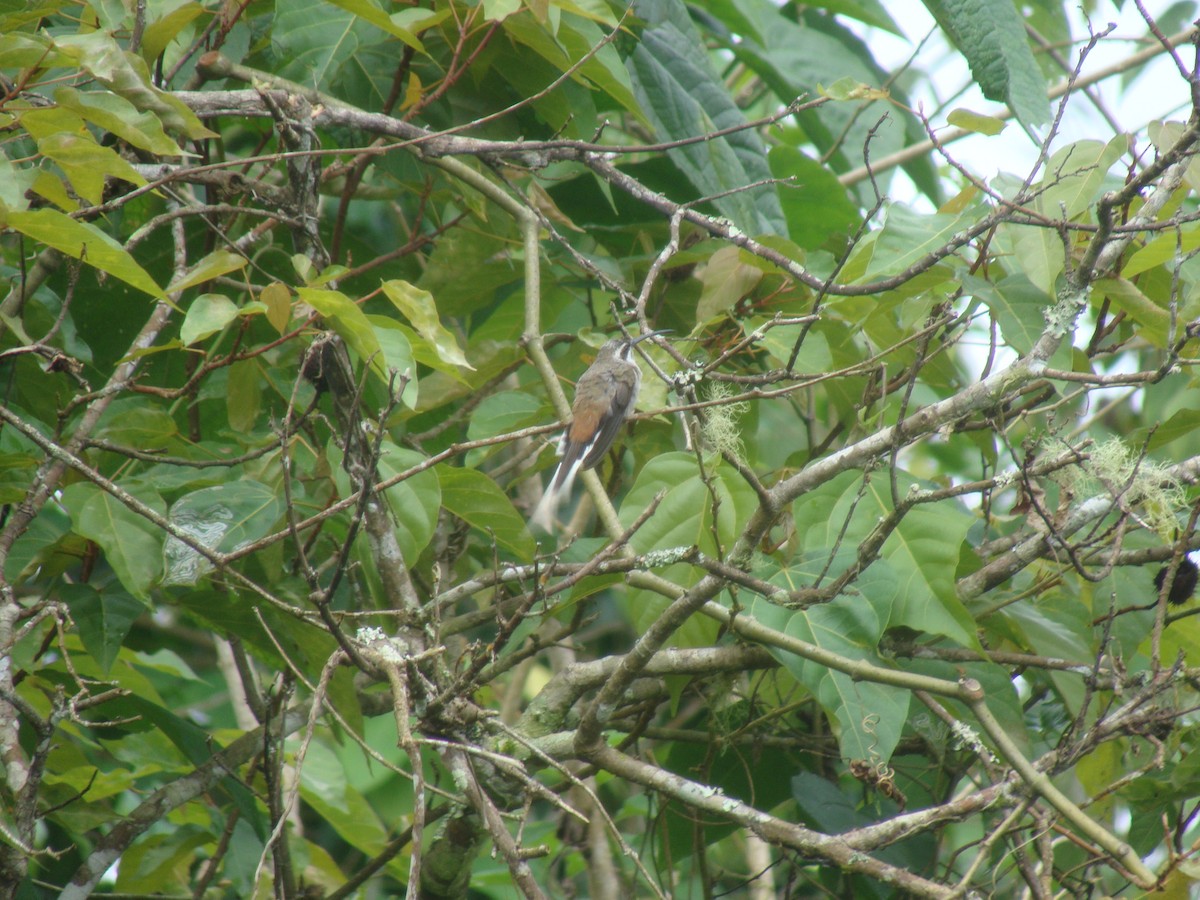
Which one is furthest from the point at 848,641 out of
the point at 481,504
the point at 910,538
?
the point at 481,504

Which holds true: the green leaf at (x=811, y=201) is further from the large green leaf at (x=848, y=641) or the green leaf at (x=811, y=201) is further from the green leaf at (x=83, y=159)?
the green leaf at (x=83, y=159)

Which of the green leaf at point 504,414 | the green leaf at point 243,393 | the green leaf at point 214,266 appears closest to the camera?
the green leaf at point 214,266

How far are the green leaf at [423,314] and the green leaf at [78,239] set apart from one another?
0.57 m

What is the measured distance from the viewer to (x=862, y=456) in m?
2.41

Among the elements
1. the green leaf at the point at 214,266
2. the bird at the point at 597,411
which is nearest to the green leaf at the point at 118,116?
the green leaf at the point at 214,266

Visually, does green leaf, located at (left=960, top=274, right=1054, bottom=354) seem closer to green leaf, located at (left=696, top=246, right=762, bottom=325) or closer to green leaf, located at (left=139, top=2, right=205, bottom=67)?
→ green leaf, located at (left=696, top=246, right=762, bottom=325)

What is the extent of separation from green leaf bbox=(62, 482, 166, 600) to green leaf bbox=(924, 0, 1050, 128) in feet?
7.71

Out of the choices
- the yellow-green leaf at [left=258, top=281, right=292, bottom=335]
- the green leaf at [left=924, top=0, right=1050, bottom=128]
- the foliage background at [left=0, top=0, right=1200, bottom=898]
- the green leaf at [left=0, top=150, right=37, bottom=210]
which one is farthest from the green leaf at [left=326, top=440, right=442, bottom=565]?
the green leaf at [left=924, top=0, right=1050, bottom=128]

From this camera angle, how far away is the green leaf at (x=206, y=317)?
2461 millimetres

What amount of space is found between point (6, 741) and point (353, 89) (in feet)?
7.42

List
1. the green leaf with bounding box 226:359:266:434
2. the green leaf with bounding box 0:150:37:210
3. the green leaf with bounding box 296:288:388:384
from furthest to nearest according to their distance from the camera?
the green leaf with bounding box 226:359:266:434 < the green leaf with bounding box 296:288:388:384 < the green leaf with bounding box 0:150:37:210

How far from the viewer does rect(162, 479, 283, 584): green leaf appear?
9.04ft

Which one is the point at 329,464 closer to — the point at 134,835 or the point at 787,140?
the point at 134,835

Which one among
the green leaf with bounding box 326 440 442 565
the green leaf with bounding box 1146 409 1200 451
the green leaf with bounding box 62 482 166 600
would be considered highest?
the green leaf with bounding box 1146 409 1200 451
